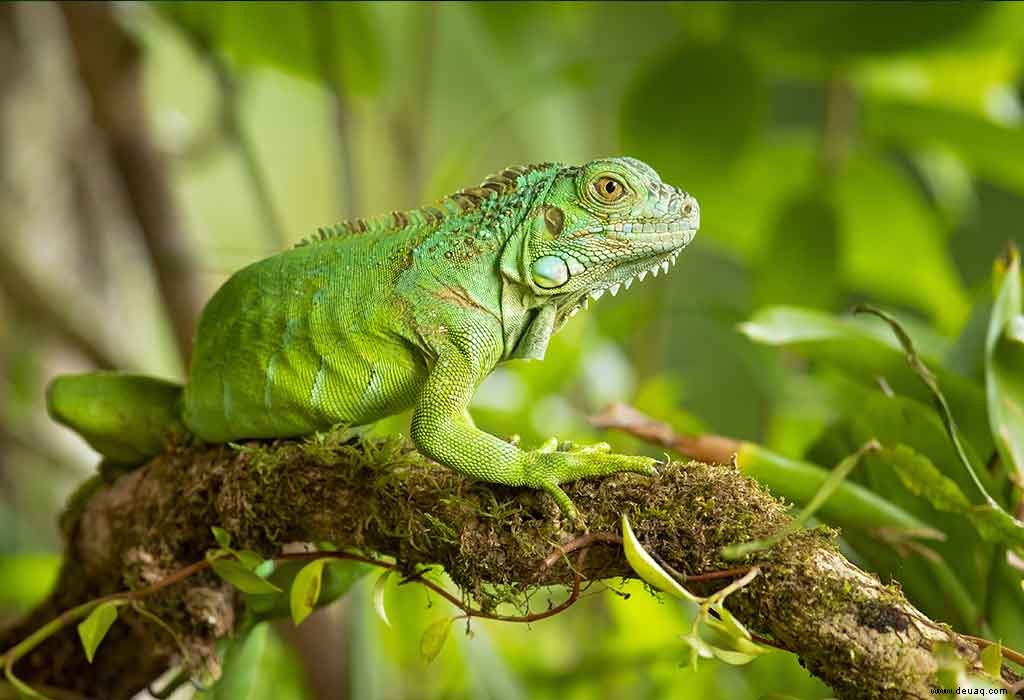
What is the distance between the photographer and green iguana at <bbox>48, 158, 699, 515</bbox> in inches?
68.9

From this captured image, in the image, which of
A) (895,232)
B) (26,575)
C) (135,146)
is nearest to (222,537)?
(26,575)

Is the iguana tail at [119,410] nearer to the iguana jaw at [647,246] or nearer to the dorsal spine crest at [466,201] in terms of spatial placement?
the dorsal spine crest at [466,201]

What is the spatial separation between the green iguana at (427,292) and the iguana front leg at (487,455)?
2.0 inches

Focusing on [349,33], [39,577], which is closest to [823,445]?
[349,33]

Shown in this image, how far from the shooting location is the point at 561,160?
337 cm

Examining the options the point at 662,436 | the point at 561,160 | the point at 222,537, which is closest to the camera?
the point at 222,537

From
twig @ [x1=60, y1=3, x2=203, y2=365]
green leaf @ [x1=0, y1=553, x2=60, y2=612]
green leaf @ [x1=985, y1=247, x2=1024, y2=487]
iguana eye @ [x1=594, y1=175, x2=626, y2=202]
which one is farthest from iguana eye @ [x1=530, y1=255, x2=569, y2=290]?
green leaf @ [x1=0, y1=553, x2=60, y2=612]

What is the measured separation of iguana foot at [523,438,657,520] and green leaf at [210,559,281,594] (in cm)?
43

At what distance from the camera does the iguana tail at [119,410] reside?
2.00 m

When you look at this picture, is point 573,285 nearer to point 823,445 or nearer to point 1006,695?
point 823,445

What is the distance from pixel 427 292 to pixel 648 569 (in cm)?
73

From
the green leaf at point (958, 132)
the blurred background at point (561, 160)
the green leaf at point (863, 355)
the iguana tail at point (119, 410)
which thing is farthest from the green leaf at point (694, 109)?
the iguana tail at point (119, 410)

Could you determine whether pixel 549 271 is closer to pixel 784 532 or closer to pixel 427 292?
pixel 427 292

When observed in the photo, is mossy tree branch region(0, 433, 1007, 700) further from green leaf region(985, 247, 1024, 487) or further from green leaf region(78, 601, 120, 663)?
green leaf region(985, 247, 1024, 487)
